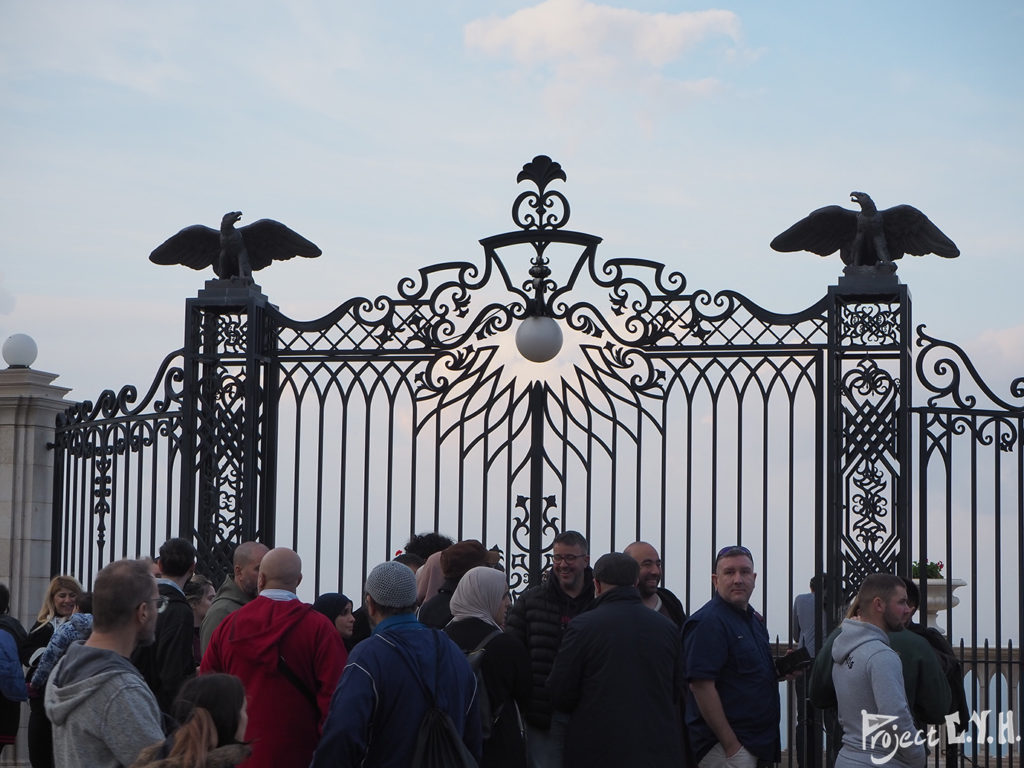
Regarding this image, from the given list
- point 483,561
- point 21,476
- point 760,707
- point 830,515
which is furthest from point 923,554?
point 21,476

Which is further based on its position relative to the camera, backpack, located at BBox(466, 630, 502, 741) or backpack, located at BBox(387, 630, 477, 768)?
backpack, located at BBox(466, 630, 502, 741)

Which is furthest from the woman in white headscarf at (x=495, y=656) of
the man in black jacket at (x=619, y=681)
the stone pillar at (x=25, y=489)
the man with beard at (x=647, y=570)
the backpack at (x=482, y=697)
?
the stone pillar at (x=25, y=489)

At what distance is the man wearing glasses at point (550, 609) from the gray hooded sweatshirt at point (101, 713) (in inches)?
96.4

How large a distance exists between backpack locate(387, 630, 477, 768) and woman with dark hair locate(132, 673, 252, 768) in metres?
1.14

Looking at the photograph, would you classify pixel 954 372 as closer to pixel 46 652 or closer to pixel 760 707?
pixel 760 707

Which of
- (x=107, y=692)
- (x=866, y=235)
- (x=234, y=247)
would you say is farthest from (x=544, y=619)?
(x=234, y=247)

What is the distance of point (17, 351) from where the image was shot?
34.7 feet

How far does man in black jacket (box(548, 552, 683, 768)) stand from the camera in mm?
6012

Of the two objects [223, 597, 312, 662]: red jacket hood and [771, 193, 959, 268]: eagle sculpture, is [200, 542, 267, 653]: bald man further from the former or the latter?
[771, 193, 959, 268]: eagle sculpture

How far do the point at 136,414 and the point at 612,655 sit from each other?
4.93 meters

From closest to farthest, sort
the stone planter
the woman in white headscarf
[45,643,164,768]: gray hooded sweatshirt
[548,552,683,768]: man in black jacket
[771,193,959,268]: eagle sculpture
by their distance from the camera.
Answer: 1. [45,643,164,768]: gray hooded sweatshirt
2. the woman in white headscarf
3. [548,552,683,768]: man in black jacket
4. [771,193,959,268]: eagle sculpture
5. the stone planter

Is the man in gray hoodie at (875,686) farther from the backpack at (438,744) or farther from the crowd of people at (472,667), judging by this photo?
the backpack at (438,744)

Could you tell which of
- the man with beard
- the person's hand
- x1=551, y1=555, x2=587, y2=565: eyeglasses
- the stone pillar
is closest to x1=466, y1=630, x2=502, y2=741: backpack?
x1=551, y1=555, x2=587, y2=565: eyeglasses

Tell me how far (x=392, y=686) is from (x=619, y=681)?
125 centimetres
